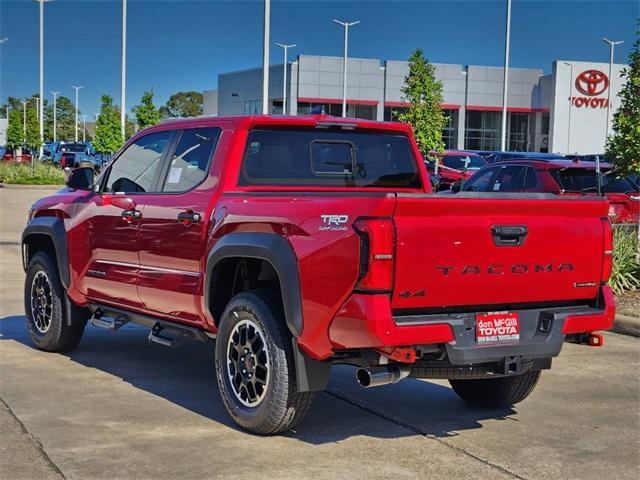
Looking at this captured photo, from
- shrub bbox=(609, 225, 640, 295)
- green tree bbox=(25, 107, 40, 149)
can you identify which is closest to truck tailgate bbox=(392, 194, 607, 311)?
shrub bbox=(609, 225, 640, 295)

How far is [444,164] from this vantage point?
32625 mm

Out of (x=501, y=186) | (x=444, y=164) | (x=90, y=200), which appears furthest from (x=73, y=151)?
(x=90, y=200)

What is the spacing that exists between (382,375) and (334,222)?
0.89 metres

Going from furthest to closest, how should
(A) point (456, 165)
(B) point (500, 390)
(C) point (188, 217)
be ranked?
(A) point (456, 165)
(B) point (500, 390)
(C) point (188, 217)

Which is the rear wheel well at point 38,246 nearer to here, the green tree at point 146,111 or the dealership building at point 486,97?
the green tree at point 146,111

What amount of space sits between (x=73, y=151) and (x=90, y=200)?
195 ft

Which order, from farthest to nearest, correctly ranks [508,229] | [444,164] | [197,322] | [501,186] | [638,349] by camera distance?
[444,164] < [501,186] < [638,349] < [197,322] < [508,229]

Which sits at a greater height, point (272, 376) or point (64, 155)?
point (64, 155)

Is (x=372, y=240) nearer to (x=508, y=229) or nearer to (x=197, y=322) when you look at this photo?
(x=508, y=229)

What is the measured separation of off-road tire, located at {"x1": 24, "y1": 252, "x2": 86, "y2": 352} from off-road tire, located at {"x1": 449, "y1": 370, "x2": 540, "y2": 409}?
345cm

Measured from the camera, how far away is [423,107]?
26266 millimetres

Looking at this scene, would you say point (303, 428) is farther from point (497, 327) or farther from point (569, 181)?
point (569, 181)

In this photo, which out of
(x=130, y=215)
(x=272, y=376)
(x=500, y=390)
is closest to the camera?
(x=272, y=376)

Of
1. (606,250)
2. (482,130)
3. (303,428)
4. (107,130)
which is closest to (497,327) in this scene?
(606,250)
